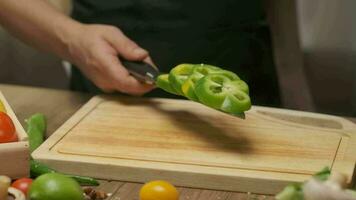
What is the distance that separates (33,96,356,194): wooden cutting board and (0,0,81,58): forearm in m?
0.14

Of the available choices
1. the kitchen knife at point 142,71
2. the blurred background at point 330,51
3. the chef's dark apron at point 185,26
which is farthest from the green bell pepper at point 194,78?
the blurred background at point 330,51

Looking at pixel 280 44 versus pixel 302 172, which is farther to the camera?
pixel 280 44

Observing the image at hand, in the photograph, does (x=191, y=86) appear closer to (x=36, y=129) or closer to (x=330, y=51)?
(x=36, y=129)

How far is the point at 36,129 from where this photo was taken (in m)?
1.16

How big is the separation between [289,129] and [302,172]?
0.54ft

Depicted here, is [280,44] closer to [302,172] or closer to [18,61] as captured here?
[302,172]

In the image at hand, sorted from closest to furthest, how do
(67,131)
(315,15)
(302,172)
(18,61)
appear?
1. (302,172)
2. (67,131)
3. (315,15)
4. (18,61)

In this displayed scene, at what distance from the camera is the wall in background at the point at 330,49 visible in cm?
163

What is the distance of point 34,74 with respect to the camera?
2068mm

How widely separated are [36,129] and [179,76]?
219 millimetres

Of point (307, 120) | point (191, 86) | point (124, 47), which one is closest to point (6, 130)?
point (191, 86)

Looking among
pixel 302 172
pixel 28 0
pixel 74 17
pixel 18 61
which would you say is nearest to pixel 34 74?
pixel 18 61

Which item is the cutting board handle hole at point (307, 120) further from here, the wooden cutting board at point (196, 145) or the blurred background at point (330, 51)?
the blurred background at point (330, 51)

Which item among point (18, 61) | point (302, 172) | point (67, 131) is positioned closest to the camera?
point (302, 172)
